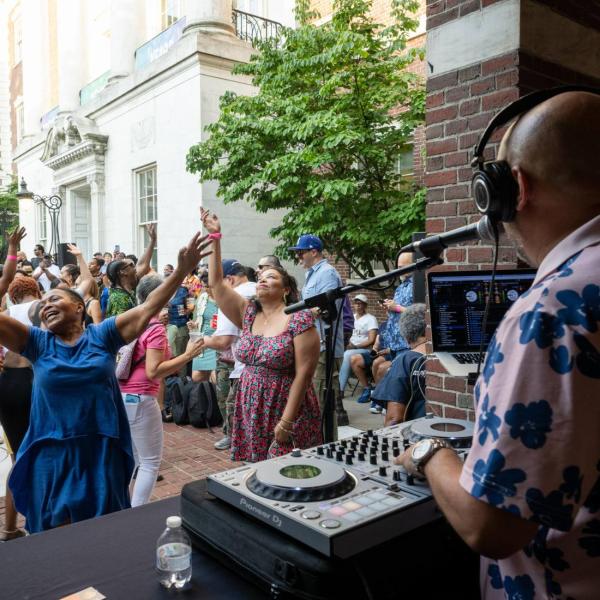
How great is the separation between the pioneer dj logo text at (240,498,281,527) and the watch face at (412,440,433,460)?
0.34 meters

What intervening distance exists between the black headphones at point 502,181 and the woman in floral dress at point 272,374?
7.17 feet

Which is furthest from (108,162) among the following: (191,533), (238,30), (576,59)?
(191,533)

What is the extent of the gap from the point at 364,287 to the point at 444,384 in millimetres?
1614

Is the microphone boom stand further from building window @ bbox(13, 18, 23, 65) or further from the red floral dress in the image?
building window @ bbox(13, 18, 23, 65)

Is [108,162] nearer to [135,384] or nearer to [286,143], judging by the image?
[286,143]

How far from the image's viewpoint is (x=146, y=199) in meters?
15.6

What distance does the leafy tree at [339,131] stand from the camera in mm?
8609

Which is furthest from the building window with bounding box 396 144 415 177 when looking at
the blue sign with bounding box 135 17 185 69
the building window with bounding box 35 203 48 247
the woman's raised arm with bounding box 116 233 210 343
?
the building window with bounding box 35 203 48 247

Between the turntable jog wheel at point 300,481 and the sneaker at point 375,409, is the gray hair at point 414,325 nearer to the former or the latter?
the turntable jog wheel at point 300,481

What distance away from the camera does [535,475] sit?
94 centimetres

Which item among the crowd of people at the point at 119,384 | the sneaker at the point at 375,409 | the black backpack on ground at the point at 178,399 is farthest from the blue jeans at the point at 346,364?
the crowd of people at the point at 119,384

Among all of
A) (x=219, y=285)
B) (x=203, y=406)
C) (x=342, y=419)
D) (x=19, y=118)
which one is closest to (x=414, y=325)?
(x=219, y=285)

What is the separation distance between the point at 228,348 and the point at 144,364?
5.77 feet

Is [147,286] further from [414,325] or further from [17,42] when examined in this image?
[17,42]
